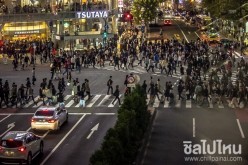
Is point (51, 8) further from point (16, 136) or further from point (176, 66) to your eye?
point (16, 136)

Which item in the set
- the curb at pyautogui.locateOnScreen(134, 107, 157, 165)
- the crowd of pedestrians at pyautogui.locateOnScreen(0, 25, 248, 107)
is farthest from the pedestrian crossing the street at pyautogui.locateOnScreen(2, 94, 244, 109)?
the curb at pyautogui.locateOnScreen(134, 107, 157, 165)

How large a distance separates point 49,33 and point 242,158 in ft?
173

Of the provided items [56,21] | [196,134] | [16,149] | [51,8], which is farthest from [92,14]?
[16,149]

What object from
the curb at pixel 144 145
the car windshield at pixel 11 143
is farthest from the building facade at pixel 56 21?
the car windshield at pixel 11 143

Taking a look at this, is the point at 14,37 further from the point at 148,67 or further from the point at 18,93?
the point at 18,93

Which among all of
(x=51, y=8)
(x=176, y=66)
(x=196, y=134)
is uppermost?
(x=51, y=8)

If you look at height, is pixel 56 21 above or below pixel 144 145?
above

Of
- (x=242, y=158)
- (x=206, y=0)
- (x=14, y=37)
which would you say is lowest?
(x=242, y=158)

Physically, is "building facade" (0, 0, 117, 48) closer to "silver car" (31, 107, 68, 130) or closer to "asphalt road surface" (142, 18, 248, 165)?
"asphalt road surface" (142, 18, 248, 165)

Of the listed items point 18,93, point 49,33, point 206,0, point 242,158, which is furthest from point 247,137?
point 206,0

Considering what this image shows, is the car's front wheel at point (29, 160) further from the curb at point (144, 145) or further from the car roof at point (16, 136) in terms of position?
the curb at point (144, 145)

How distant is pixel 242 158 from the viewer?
76.4 ft

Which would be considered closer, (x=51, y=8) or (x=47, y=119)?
(x=47, y=119)

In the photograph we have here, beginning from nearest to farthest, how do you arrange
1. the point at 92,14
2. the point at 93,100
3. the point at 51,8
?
the point at 93,100, the point at 92,14, the point at 51,8
